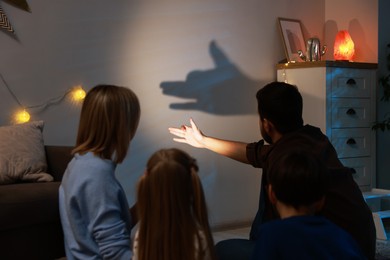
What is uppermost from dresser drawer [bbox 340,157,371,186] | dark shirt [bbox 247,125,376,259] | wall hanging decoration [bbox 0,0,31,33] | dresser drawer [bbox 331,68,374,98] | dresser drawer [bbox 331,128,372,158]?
wall hanging decoration [bbox 0,0,31,33]

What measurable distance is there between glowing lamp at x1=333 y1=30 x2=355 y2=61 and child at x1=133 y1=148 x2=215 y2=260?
2.95m

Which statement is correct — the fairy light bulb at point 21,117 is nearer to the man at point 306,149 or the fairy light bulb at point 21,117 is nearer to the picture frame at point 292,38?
the man at point 306,149

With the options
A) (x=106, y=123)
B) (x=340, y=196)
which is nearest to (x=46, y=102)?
(x=106, y=123)

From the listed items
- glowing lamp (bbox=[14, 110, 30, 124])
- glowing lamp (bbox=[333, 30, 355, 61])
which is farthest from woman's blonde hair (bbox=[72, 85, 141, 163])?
glowing lamp (bbox=[333, 30, 355, 61])

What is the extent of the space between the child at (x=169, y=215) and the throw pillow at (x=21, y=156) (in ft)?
4.55

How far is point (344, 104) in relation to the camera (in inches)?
148

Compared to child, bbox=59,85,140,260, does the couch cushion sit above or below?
below

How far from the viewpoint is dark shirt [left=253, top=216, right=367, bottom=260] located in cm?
128

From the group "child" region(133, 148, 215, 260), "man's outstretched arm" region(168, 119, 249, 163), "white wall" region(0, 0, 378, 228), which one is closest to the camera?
"child" region(133, 148, 215, 260)

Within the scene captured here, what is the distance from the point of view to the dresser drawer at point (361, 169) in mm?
3843

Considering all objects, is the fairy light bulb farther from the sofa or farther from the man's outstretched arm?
the man's outstretched arm

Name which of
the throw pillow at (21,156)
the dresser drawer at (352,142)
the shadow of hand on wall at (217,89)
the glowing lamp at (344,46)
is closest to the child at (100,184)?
the throw pillow at (21,156)

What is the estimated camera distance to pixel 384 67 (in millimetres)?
4086

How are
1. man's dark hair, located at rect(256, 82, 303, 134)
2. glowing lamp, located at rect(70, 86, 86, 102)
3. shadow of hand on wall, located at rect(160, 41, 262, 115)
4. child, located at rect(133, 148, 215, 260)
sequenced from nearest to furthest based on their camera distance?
child, located at rect(133, 148, 215, 260) < man's dark hair, located at rect(256, 82, 303, 134) < glowing lamp, located at rect(70, 86, 86, 102) < shadow of hand on wall, located at rect(160, 41, 262, 115)
